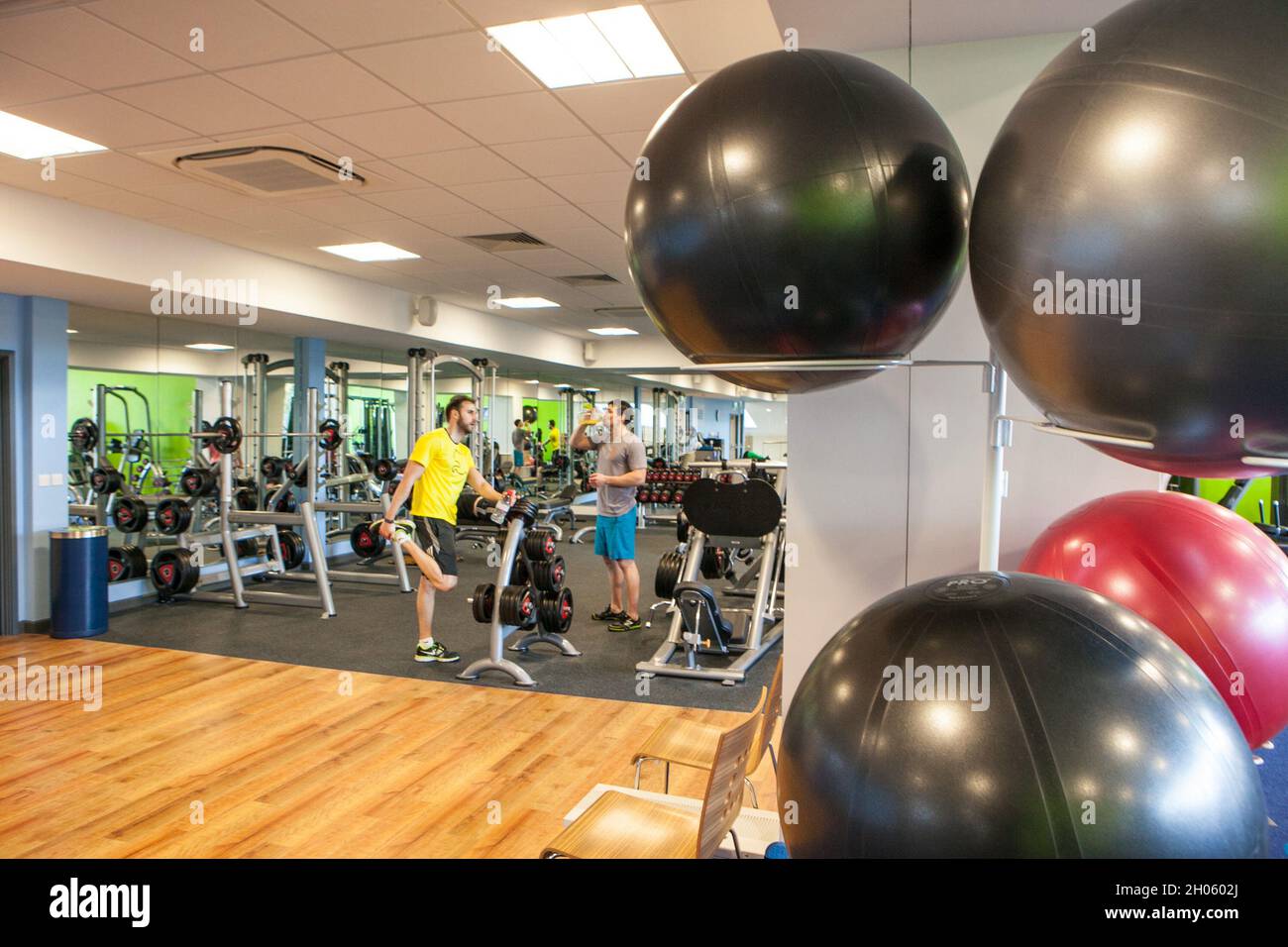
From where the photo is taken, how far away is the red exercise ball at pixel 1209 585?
150 centimetres

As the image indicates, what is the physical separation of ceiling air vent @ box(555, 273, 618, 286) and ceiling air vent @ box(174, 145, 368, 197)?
2.97m

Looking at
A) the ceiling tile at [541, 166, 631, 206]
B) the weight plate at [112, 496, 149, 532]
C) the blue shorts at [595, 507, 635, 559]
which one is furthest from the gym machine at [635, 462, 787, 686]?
the weight plate at [112, 496, 149, 532]

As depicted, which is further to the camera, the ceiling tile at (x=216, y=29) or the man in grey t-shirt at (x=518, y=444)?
the man in grey t-shirt at (x=518, y=444)

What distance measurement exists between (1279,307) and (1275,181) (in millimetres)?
86

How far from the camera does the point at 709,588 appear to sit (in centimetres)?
498

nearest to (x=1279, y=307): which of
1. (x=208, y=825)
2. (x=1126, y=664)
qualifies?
(x=1126, y=664)

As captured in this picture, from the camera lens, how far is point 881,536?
2.93 metres

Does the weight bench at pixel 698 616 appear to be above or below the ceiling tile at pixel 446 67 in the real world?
below

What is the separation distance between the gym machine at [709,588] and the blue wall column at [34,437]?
4.48 meters

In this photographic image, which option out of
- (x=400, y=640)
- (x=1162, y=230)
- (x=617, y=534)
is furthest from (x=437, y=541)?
(x=1162, y=230)

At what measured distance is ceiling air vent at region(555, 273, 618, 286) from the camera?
7598 mm

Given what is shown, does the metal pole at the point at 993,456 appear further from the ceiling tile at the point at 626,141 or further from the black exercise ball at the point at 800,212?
the ceiling tile at the point at 626,141

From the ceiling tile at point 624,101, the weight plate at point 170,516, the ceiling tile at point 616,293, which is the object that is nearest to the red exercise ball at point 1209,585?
the ceiling tile at point 624,101
